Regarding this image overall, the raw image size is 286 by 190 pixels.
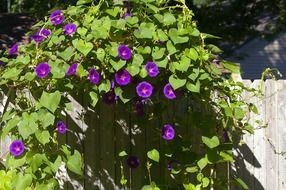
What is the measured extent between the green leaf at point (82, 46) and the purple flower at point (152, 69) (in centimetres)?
36

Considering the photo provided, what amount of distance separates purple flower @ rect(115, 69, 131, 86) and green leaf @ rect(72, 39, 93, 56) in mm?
224

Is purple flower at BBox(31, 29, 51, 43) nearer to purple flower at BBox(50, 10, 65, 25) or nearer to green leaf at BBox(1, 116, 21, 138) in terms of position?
purple flower at BBox(50, 10, 65, 25)

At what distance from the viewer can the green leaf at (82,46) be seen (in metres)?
3.06

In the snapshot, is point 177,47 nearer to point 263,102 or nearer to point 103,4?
point 103,4

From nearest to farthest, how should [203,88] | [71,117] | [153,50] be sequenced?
[153,50], [203,88], [71,117]

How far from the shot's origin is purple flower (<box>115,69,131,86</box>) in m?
3.09

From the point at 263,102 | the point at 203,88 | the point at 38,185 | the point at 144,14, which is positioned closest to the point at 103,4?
the point at 144,14

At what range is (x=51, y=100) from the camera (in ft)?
10.1

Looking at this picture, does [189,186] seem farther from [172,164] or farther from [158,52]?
[158,52]

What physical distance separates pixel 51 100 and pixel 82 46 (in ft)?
1.23

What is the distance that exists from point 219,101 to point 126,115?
0.71 m

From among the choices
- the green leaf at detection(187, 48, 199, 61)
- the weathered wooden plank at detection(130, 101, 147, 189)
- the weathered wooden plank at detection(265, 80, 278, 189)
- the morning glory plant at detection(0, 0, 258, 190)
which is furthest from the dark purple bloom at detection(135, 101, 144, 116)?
the weathered wooden plank at detection(265, 80, 278, 189)

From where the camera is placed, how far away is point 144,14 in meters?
3.23

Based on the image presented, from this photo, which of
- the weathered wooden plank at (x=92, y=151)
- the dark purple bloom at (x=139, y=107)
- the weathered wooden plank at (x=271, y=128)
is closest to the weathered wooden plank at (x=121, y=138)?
the weathered wooden plank at (x=92, y=151)
